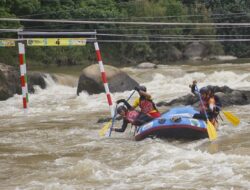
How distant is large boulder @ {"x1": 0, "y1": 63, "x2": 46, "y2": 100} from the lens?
18469 millimetres

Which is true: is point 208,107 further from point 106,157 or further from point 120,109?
point 106,157

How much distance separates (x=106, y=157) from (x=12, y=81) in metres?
11.7

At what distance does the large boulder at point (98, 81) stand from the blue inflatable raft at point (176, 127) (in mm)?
9124

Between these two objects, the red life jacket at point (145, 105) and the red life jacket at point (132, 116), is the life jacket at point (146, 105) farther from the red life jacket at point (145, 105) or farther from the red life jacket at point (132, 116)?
the red life jacket at point (132, 116)

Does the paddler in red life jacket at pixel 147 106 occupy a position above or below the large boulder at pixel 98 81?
above

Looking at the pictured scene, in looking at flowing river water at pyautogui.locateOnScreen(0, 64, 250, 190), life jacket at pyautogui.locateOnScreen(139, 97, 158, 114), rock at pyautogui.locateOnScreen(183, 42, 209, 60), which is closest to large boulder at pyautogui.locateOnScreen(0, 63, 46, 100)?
flowing river water at pyautogui.locateOnScreen(0, 64, 250, 190)

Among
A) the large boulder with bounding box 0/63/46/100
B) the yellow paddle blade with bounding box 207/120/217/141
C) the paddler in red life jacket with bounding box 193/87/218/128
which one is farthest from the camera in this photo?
the large boulder with bounding box 0/63/46/100

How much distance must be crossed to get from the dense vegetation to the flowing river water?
17.9 metres

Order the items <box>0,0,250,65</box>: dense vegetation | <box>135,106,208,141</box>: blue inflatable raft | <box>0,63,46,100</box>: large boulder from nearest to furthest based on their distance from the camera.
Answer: <box>135,106,208,141</box>: blue inflatable raft
<box>0,63,46,100</box>: large boulder
<box>0,0,250,65</box>: dense vegetation

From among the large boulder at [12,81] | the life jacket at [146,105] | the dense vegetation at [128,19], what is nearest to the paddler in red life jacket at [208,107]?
the life jacket at [146,105]

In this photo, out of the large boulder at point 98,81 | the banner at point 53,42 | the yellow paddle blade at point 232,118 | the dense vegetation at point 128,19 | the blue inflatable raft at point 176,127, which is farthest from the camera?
the dense vegetation at point 128,19

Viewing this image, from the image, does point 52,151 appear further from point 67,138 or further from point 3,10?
point 3,10

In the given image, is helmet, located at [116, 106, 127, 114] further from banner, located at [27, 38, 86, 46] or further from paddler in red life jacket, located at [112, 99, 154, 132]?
banner, located at [27, 38, 86, 46]

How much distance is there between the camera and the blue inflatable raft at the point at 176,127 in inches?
369
